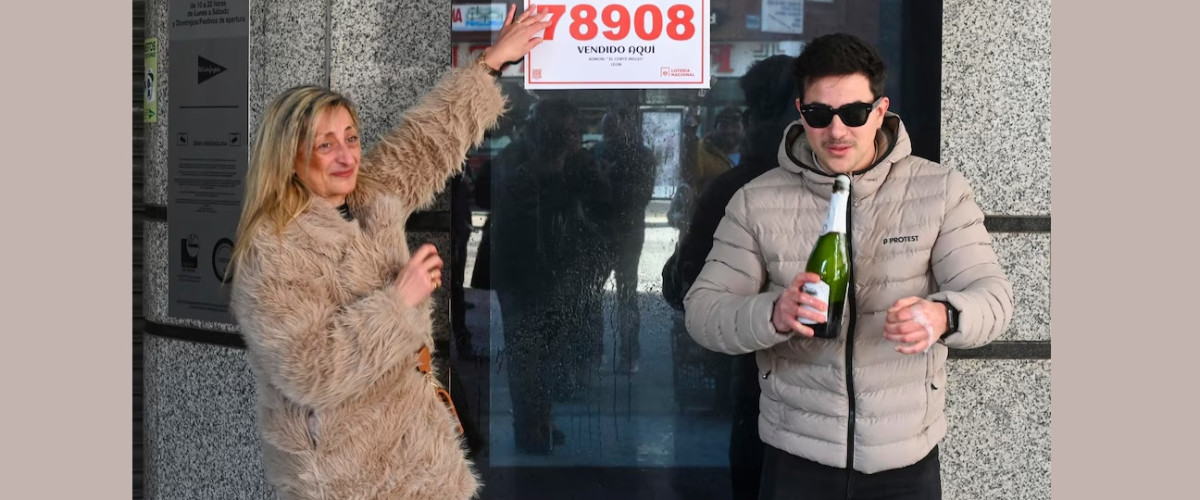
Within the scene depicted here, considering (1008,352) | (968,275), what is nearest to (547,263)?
(968,275)

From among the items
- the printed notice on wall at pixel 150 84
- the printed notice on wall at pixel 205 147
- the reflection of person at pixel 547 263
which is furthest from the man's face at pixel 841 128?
the printed notice on wall at pixel 150 84

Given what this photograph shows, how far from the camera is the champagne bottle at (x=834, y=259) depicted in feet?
10.1

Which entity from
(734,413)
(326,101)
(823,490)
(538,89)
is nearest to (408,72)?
(538,89)

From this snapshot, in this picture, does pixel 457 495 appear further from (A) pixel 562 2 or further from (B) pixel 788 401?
(A) pixel 562 2

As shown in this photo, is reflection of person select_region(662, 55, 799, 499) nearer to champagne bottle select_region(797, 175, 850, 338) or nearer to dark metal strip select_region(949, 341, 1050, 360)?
champagne bottle select_region(797, 175, 850, 338)

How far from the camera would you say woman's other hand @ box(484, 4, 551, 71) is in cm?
366

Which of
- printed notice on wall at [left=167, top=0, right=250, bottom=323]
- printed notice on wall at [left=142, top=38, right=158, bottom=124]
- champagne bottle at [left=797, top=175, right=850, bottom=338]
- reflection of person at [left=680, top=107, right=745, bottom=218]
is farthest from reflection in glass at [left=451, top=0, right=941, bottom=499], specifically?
printed notice on wall at [left=142, top=38, right=158, bottom=124]

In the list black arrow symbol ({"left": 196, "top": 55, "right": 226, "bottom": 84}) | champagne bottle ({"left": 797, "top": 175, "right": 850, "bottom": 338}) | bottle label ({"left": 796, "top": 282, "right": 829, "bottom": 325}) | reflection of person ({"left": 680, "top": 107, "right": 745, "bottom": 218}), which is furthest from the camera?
black arrow symbol ({"left": 196, "top": 55, "right": 226, "bottom": 84})

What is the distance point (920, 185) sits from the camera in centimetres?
322

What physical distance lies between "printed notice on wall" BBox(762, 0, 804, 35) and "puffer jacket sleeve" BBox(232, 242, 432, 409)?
1393 mm

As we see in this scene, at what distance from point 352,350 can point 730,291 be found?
998mm

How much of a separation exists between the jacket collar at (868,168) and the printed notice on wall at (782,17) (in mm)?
522

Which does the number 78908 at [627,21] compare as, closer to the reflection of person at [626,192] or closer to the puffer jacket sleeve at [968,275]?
the reflection of person at [626,192]

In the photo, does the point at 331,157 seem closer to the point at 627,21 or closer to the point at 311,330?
the point at 311,330
